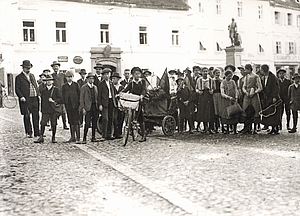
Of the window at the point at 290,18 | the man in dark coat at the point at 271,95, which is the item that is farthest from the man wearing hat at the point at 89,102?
the window at the point at 290,18

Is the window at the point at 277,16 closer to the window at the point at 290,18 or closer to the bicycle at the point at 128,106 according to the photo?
the window at the point at 290,18

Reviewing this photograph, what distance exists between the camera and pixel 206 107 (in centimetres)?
1355

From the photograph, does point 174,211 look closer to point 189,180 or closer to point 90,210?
point 90,210

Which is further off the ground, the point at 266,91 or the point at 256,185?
the point at 266,91

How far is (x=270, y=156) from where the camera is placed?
923cm

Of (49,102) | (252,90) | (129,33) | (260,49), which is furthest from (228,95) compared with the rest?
(260,49)

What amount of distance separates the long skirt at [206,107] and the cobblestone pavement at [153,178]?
1886 mm

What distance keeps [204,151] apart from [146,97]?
2.62 metres

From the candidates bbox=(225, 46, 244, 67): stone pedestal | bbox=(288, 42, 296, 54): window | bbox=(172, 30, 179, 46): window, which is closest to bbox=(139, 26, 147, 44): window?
bbox=(172, 30, 179, 46): window

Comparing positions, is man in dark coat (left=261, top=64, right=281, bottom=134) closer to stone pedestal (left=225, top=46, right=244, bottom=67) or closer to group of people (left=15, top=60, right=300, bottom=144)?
group of people (left=15, top=60, right=300, bottom=144)

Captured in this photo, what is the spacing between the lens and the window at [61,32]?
1277 inches

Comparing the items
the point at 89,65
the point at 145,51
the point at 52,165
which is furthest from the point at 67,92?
the point at 145,51

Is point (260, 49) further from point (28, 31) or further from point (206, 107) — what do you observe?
point (206, 107)

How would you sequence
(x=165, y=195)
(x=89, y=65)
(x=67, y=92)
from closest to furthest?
(x=165, y=195)
(x=67, y=92)
(x=89, y=65)
